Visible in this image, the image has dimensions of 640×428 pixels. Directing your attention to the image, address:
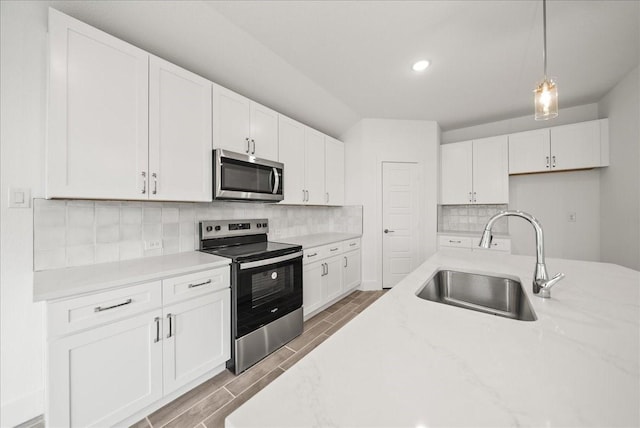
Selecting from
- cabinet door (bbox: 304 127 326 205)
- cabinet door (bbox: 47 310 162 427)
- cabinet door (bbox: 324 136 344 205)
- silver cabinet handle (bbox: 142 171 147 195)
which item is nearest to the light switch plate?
silver cabinet handle (bbox: 142 171 147 195)

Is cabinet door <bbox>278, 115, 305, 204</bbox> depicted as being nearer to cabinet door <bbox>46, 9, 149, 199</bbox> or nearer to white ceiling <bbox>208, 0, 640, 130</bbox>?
white ceiling <bbox>208, 0, 640, 130</bbox>

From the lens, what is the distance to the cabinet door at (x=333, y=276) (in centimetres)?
295

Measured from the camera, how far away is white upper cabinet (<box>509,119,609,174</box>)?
2930 millimetres

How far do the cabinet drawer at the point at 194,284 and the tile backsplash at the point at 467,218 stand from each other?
3.39 meters

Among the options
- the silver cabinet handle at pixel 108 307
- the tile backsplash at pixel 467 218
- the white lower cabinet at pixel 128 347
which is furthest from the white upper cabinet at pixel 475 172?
the silver cabinet handle at pixel 108 307

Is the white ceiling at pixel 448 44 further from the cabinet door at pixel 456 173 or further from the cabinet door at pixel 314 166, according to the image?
the cabinet door at pixel 456 173

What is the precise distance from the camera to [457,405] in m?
0.43

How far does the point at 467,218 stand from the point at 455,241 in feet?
2.20

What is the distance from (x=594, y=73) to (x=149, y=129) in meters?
4.20

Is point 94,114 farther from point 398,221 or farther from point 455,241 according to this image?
point 455,241

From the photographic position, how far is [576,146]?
3.05 metres

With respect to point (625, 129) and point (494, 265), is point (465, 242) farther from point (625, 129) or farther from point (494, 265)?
point (494, 265)

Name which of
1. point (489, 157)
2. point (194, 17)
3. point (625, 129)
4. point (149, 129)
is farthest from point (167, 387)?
point (625, 129)

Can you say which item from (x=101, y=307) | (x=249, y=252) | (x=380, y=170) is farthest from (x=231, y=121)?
(x=380, y=170)
